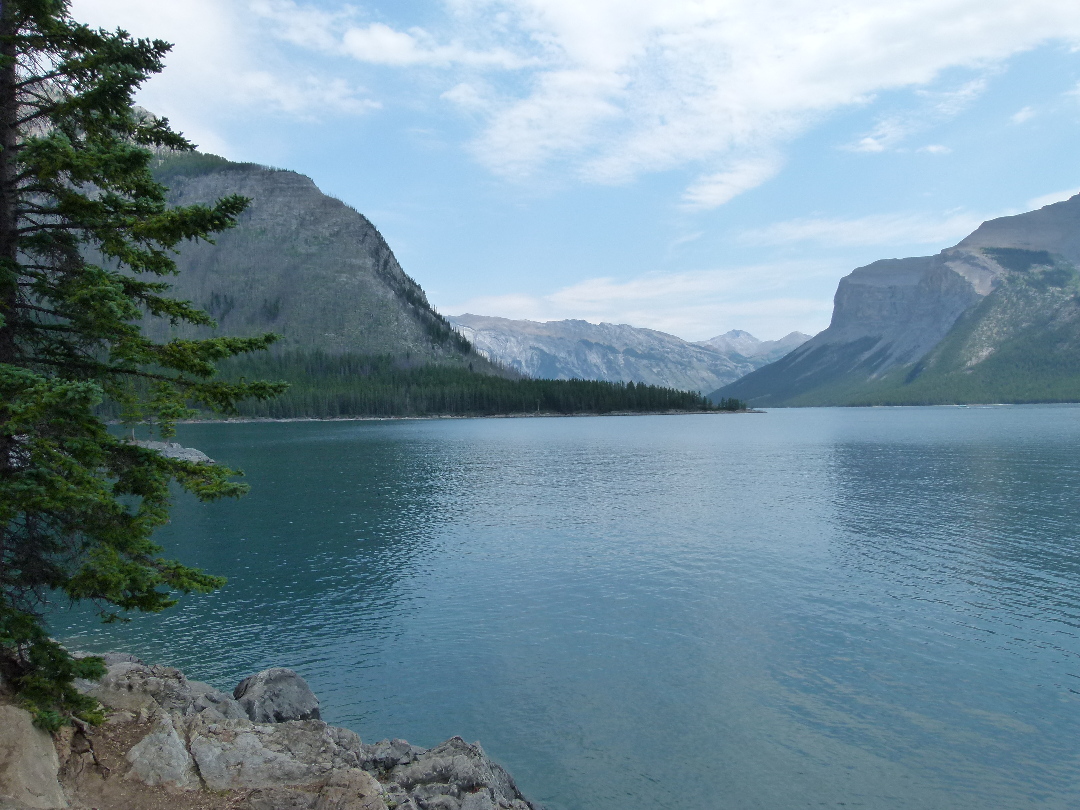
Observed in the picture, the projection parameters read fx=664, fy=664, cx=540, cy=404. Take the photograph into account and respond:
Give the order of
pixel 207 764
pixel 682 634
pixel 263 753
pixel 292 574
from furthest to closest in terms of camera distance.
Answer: pixel 292 574 → pixel 682 634 → pixel 263 753 → pixel 207 764

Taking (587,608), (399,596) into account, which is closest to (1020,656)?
(587,608)

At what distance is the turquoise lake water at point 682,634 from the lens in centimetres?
2339

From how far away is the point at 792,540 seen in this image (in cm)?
5744

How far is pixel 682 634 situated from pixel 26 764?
28.6 m

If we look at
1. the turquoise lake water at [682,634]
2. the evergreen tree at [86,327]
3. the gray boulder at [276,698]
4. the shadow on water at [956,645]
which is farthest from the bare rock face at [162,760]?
the shadow on water at [956,645]

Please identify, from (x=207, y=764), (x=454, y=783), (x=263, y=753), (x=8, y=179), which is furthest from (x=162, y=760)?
(x=8, y=179)

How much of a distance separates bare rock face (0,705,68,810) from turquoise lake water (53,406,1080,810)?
12.7m

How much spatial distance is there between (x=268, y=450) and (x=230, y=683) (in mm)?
121997

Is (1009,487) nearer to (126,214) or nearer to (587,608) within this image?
(587,608)

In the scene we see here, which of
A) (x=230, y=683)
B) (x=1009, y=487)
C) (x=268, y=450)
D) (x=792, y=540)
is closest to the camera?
(x=230, y=683)

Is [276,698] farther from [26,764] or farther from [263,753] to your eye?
[26,764]

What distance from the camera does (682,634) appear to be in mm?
35438

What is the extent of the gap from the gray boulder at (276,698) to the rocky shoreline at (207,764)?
3.68 feet

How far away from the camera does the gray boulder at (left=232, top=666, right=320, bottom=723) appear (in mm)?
23984
